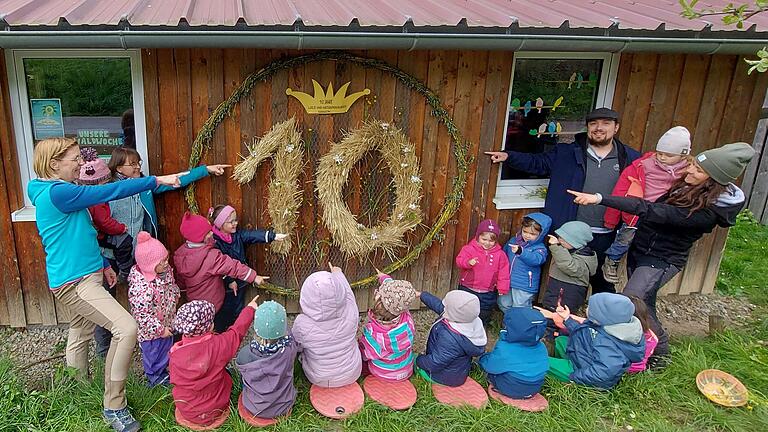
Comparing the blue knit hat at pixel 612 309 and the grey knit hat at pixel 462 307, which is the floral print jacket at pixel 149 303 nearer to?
the grey knit hat at pixel 462 307

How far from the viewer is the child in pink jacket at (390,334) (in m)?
3.64

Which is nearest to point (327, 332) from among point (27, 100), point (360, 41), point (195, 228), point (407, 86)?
point (195, 228)

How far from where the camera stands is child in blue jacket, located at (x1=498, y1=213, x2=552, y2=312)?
4.45 m

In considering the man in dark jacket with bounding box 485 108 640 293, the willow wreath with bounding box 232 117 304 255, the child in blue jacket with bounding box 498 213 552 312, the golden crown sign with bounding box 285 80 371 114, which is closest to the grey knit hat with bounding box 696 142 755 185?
the man in dark jacket with bounding box 485 108 640 293

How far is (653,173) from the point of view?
421cm

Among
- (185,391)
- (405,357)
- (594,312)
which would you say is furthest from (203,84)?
(594,312)

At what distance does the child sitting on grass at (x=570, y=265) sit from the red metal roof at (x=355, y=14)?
1.47 meters

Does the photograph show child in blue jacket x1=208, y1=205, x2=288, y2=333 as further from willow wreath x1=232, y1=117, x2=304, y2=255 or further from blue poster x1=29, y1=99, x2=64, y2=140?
blue poster x1=29, y1=99, x2=64, y2=140

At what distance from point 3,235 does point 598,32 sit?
448 cm

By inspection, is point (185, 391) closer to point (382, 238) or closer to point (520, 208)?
point (382, 238)

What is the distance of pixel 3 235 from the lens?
4.18m

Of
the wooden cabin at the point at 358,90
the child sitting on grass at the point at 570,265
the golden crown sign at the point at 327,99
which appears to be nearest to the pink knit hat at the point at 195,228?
Answer: the wooden cabin at the point at 358,90

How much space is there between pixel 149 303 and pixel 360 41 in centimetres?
211

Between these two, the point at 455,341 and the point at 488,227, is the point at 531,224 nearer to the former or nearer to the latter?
the point at 488,227
